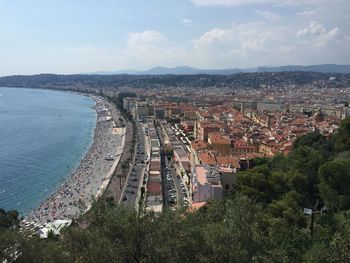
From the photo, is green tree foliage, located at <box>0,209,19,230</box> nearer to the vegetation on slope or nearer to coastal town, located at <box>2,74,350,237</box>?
coastal town, located at <box>2,74,350,237</box>

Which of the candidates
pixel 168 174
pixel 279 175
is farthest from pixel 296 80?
pixel 279 175

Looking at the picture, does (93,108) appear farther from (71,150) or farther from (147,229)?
(147,229)

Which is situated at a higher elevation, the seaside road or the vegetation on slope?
the vegetation on slope

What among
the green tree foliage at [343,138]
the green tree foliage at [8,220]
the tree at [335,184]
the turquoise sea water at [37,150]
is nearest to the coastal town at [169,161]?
the green tree foliage at [8,220]

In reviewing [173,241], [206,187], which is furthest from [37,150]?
[173,241]

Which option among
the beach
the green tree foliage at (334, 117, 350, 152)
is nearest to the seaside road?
the beach

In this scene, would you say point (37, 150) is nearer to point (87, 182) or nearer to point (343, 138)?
point (87, 182)
